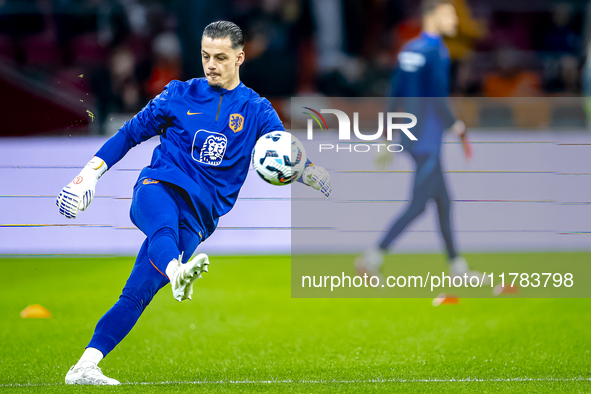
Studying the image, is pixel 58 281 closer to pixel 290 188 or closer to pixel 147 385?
pixel 290 188

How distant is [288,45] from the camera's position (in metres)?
8.59

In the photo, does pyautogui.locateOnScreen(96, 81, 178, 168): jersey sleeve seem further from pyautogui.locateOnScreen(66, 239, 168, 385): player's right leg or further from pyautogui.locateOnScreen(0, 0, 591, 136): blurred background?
pyautogui.locateOnScreen(0, 0, 591, 136): blurred background

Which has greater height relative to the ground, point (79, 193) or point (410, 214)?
point (79, 193)

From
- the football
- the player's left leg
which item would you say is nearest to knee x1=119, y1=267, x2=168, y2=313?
the player's left leg

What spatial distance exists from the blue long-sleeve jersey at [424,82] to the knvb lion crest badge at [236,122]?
2.52 m

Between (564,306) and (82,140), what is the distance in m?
4.32

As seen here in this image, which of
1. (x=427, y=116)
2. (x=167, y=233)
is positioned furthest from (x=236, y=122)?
(x=427, y=116)

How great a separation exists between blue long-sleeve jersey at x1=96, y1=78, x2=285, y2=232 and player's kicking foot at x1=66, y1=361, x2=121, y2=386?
2.83 feet

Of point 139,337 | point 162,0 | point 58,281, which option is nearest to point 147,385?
point 139,337

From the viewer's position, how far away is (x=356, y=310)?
5.58 meters

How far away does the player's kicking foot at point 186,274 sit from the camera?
297 cm

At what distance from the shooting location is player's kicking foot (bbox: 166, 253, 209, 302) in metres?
2.97

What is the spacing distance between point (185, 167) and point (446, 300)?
283cm

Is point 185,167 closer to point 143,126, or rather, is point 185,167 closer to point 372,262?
point 143,126
